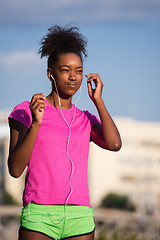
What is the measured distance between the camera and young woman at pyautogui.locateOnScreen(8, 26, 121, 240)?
3.20 metres

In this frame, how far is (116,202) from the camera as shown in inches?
2864

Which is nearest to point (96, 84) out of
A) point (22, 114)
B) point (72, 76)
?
point (72, 76)

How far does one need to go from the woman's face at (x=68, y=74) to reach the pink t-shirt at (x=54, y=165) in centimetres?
21

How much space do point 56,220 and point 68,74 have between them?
912mm

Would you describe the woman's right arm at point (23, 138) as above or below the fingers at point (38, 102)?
below

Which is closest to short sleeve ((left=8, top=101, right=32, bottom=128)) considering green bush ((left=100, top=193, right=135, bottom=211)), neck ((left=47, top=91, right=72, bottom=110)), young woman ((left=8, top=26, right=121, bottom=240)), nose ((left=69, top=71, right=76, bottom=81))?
young woman ((left=8, top=26, right=121, bottom=240))

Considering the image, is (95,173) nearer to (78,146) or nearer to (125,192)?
(125,192)

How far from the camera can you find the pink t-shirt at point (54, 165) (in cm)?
325

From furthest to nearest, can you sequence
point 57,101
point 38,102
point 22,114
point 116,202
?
point 116,202, point 57,101, point 22,114, point 38,102

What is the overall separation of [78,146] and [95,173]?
6714cm

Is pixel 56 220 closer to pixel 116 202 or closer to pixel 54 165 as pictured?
pixel 54 165

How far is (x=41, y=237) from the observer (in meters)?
3.16

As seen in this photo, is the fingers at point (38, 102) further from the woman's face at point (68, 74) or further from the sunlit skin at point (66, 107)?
the woman's face at point (68, 74)

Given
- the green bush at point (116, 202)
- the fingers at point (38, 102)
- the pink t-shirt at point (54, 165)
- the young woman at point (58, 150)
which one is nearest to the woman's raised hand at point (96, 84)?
the young woman at point (58, 150)
